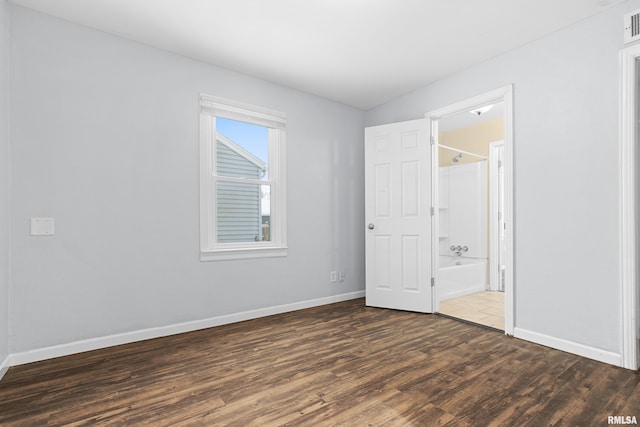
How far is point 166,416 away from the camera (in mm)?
1699

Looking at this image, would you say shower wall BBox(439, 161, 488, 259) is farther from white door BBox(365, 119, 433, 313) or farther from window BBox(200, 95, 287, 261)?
window BBox(200, 95, 287, 261)

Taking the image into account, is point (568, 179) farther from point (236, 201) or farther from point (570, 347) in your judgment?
point (236, 201)

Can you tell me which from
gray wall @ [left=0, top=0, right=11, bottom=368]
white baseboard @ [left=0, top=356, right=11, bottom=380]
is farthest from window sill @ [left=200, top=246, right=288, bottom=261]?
white baseboard @ [left=0, top=356, right=11, bottom=380]

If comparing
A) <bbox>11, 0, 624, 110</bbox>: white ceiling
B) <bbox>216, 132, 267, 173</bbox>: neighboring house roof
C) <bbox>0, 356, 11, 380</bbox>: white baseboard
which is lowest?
<bbox>0, 356, 11, 380</bbox>: white baseboard

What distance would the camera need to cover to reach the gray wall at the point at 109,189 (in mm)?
2402

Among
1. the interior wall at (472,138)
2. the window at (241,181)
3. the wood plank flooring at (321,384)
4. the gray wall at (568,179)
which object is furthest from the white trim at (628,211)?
the window at (241,181)

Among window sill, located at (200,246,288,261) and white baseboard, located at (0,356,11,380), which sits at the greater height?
window sill, located at (200,246,288,261)

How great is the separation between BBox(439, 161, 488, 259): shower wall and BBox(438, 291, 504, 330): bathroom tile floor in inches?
29.0

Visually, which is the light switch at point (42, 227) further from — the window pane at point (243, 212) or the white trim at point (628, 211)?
the white trim at point (628, 211)

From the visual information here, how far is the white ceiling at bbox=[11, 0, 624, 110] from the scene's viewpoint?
7.80 feet

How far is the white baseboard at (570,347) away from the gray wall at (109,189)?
2.42 m

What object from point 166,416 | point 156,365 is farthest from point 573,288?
point 156,365

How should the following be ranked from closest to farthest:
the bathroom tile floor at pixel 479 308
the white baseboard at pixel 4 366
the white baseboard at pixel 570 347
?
1. the white baseboard at pixel 4 366
2. the white baseboard at pixel 570 347
3. the bathroom tile floor at pixel 479 308

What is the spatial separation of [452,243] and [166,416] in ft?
15.2
